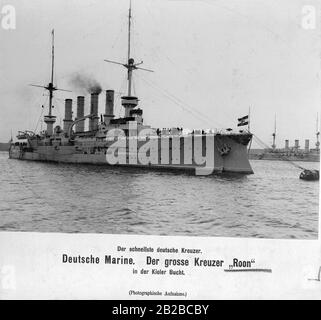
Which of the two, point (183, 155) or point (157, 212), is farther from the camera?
point (183, 155)

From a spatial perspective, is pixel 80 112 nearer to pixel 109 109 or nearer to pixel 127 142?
pixel 109 109

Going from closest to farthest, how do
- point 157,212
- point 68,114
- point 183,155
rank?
point 157,212, point 183,155, point 68,114

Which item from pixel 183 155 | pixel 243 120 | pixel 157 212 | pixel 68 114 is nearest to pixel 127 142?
pixel 183 155

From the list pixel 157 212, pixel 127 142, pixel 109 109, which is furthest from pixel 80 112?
pixel 157 212

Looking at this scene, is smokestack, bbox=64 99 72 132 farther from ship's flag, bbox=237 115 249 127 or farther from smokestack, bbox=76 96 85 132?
ship's flag, bbox=237 115 249 127

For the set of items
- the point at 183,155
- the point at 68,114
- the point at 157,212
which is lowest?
the point at 157,212

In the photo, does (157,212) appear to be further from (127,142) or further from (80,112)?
(80,112)

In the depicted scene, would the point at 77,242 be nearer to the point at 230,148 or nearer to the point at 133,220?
the point at 133,220

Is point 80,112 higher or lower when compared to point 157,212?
higher

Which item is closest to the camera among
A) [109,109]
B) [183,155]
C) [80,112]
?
[183,155]

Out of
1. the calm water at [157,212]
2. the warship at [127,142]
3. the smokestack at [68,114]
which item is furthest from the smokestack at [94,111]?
the calm water at [157,212]
